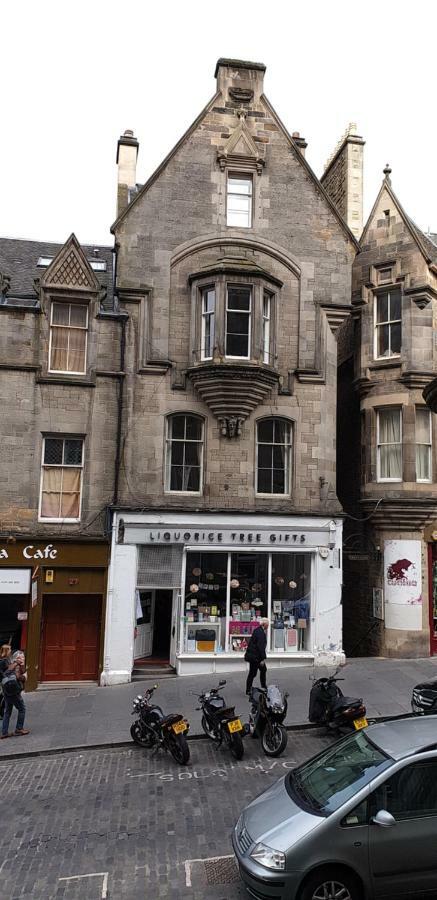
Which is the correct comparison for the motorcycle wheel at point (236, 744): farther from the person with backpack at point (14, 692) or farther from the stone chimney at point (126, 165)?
the stone chimney at point (126, 165)

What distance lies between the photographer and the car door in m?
6.13

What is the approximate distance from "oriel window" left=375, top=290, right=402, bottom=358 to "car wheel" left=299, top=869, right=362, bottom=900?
16.2 m

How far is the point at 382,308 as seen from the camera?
2036cm

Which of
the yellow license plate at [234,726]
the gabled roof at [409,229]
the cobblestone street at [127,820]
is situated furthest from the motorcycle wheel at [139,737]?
the gabled roof at [409,229]

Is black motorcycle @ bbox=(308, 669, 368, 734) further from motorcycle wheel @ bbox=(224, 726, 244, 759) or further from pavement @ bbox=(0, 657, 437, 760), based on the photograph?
motorcycle wheel @ bbox=(224, 726, 244, 759)

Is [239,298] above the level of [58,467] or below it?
above

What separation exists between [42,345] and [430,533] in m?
13.0

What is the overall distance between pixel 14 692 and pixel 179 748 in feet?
12.3

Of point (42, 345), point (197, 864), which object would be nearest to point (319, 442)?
point (42, 345)

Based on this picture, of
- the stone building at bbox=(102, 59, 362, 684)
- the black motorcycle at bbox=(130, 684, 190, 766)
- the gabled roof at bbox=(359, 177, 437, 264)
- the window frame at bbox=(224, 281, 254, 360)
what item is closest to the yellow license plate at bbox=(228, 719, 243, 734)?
the black motorcycle at bbox=(130, 684, 190, 766)

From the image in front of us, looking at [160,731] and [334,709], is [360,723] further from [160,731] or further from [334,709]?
[160,731]

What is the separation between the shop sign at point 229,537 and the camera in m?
16.9

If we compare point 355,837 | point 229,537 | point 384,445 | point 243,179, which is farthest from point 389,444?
point 355,837

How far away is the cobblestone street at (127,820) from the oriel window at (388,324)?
1253cm
